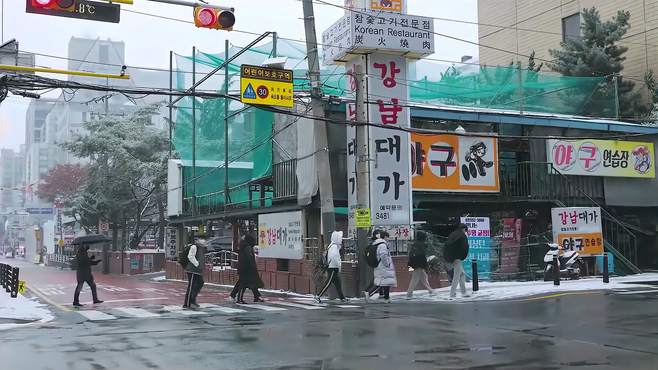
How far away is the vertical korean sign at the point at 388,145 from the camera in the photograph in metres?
18.2

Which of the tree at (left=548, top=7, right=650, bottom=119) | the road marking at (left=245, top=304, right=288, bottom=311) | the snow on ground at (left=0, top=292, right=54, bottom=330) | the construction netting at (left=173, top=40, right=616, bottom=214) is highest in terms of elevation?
the tree at (left=548, top=7, right=650, bottom=119)

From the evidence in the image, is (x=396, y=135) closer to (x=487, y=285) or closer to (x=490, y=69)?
(x=487, y=285)

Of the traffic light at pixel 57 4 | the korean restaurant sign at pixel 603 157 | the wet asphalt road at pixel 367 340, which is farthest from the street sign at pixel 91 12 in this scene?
the korean restaurant sign at pixel 603 157

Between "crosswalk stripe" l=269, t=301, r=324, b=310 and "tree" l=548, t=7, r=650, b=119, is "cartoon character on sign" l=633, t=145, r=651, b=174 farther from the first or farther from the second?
"crosswalk stripe" l=269, t=301, r=324, b=310

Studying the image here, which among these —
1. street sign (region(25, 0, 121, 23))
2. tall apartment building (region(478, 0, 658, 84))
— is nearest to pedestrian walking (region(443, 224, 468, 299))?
street sign (region(25, 0, 121, 23))

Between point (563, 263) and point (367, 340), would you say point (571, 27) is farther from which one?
point (367, 340)

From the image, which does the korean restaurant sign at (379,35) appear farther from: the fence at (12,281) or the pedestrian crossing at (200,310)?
the fence at (12,281)

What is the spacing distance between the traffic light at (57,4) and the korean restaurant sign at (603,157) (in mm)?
18108

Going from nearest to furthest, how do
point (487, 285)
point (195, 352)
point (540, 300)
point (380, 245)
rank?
point (195, 352) < point (540, 300) < point (380, 245) < point (487, 285)

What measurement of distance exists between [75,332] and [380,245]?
7467 millimetres

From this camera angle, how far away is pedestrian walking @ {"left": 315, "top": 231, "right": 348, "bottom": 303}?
1596 centimetres

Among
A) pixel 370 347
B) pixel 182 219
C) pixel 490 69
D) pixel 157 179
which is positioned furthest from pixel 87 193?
pixel 370 347

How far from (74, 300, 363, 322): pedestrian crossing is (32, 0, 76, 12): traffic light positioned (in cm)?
634

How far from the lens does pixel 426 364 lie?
776 centimetres
